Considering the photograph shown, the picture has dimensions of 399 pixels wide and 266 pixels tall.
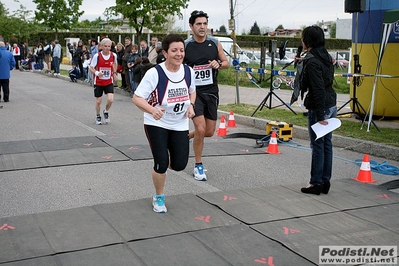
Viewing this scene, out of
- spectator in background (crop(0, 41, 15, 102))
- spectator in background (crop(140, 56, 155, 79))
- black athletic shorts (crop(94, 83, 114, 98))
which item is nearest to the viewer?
black athletic shorts (crop(94, 83, 114, 98))

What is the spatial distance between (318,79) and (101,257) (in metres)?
3.33

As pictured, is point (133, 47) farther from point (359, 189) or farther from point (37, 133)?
point (359, 189)

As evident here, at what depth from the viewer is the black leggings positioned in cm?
571

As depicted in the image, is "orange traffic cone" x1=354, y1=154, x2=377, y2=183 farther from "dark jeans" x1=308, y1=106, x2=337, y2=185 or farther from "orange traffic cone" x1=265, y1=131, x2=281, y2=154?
"orange traffic cone" x1=265, y1=131, x2=281, y2=154

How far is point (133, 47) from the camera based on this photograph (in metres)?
19.4

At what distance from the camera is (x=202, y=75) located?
24.2 ft

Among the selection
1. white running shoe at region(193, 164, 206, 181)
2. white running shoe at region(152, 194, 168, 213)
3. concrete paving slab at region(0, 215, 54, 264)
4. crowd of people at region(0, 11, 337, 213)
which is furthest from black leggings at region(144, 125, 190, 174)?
white running shoe at region(193, 164, 206, 181)

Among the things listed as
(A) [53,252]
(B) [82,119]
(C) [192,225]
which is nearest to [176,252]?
(C) [192,225]

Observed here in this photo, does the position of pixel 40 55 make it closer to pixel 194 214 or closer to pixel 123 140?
pixel 123 140

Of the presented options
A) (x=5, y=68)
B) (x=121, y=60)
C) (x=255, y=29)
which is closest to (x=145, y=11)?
(x=121, y=60)

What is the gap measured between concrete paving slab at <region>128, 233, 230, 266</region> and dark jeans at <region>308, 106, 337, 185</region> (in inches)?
87.2

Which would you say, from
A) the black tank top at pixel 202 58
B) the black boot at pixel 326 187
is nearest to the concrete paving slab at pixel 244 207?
the black boot at pixel 326 187

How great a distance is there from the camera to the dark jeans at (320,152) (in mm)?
6617

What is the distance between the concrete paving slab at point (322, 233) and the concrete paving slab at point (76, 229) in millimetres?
1521
